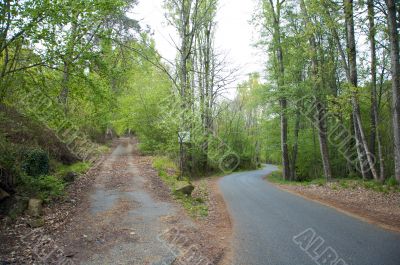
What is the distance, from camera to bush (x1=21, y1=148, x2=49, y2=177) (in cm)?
990

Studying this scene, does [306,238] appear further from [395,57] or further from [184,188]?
[395,57]

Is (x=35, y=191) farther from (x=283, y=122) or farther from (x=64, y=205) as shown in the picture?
(x=283, y=122)

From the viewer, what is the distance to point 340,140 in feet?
71.4

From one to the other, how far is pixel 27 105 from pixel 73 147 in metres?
7.50

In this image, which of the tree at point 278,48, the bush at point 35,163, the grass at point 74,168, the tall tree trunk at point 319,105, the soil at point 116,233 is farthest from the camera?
the tree at point 278,48

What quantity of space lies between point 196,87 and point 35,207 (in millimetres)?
15318

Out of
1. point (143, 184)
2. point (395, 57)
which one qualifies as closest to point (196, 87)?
point (143, 184)

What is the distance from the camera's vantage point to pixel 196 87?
2175 centimetres

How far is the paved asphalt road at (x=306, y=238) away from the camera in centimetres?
596

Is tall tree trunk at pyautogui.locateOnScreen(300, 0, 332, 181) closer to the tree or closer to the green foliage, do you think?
the tree

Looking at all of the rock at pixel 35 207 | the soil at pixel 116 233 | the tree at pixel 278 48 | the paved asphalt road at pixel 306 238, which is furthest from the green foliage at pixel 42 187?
the tree at pixel 278 48

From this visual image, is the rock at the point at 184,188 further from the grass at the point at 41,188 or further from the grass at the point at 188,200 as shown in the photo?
the grass at the point at 41,188

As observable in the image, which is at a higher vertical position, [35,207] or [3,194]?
[3,194]

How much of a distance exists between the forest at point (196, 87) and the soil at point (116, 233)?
1.95m
